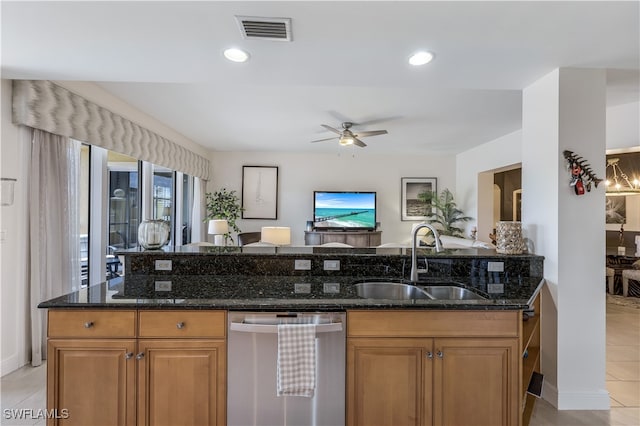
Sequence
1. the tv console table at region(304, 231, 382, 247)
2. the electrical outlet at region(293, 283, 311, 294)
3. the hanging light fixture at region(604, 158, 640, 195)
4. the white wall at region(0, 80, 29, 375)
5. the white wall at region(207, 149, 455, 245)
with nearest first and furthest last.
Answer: the electrical outlet at region(293, 283, 311, 294) < the white wall at region(0, 80, 29, 375) < the hanging light fixture at region(604, 158, 640, 195) < the tv console table at region(304, 231, 382, 247) < the white wall at region(207, 149, 455, 245)

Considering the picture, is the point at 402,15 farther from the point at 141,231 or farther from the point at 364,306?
the point at 141,231

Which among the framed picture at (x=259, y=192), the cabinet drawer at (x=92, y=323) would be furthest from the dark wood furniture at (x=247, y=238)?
the cabinet drawer at (x=92, y=323)

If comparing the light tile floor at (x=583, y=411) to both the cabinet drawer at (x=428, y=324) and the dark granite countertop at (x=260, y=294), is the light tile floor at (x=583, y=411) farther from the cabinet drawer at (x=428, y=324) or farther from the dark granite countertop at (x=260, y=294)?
the cabinet drawer at (x=428, y=324)

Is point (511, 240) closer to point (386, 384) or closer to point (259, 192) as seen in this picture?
point (386, 384)

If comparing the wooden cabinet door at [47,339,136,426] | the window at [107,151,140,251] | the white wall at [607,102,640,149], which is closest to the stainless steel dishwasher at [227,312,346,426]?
the wooden cabinet door at [47,339,136,426]

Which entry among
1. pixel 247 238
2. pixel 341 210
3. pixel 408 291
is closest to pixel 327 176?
pixel 341 210

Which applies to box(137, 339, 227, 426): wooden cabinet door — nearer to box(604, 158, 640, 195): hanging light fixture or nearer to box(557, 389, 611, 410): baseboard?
box(557, 389, 611, 410): baseboard

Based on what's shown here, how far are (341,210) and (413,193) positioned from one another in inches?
62.6

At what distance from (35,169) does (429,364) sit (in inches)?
132

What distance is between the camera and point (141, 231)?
91.3 inches

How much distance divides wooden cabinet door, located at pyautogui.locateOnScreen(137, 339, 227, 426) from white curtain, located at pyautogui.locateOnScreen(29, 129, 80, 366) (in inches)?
75.1

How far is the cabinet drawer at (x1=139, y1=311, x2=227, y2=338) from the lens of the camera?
62.8 inches

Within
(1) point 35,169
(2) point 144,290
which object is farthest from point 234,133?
(2) point 144,290

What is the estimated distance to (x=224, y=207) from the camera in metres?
6.44
